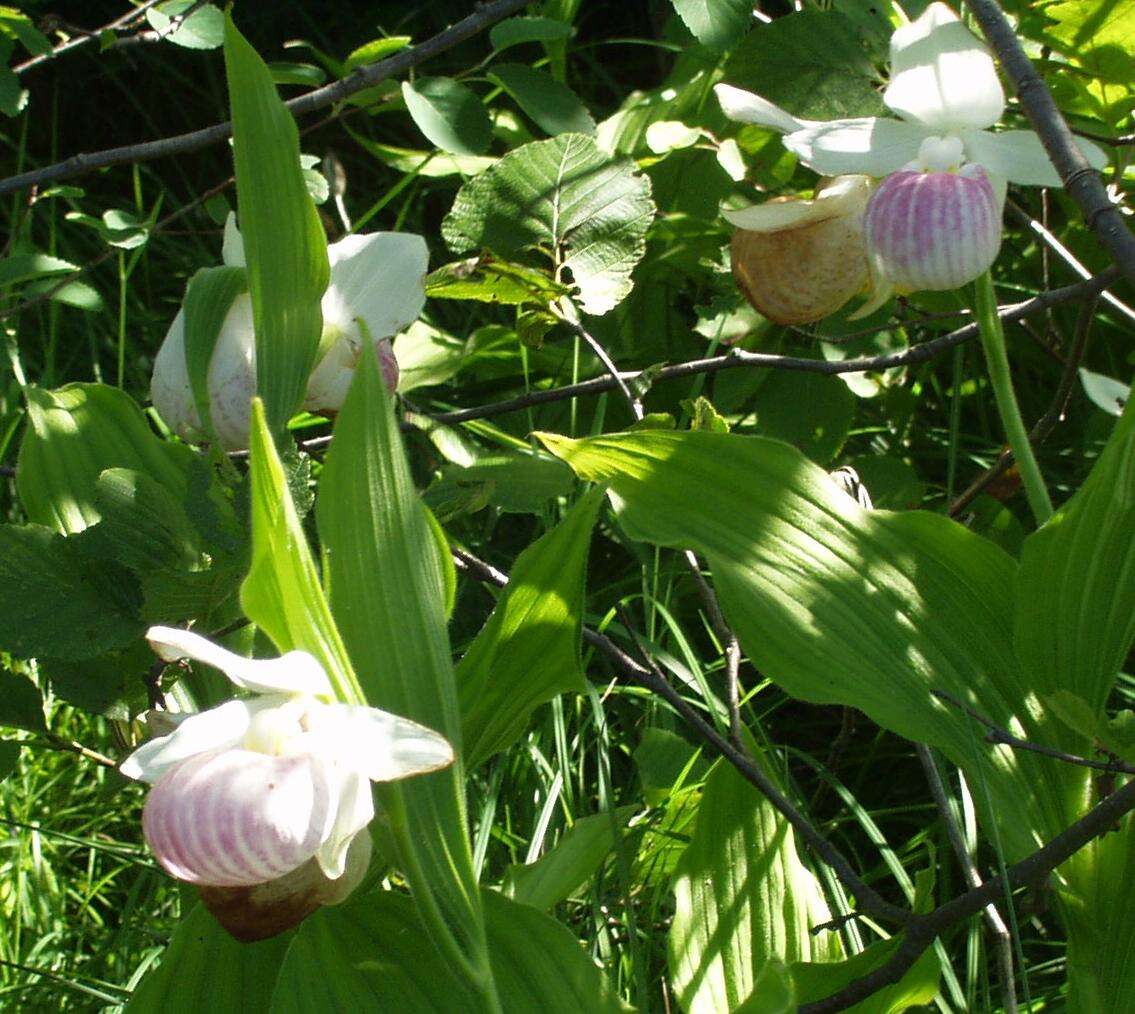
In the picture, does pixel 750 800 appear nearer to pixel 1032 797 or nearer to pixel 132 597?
pixel 1032 797

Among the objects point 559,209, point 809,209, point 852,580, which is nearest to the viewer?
point 852,580

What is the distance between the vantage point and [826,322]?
1216 millimetres

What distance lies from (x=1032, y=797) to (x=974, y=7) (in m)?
0.50

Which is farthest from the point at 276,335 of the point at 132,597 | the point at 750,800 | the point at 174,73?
the point at 174,73

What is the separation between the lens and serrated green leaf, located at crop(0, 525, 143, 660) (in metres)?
0.64

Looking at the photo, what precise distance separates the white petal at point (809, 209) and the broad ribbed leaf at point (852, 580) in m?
0.21

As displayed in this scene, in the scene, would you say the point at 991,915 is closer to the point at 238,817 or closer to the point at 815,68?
the point at 238,817

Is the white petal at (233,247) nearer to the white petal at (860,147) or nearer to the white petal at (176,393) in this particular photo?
the white petal at (176,393)

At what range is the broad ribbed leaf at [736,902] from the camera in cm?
77

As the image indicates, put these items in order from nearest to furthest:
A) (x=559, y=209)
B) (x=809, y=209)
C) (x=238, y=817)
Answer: (x=238, y=817)
(x=809, y=209)
(x=559, y=209)

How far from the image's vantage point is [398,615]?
0.58 metres

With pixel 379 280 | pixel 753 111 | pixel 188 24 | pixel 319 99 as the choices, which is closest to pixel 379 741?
pixel 379 280

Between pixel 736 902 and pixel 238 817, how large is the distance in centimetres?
40

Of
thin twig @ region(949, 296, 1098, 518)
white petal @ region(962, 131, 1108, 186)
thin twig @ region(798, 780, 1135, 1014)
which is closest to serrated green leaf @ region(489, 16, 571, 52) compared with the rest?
white petal @ region(962, 131, 1108, 186)
